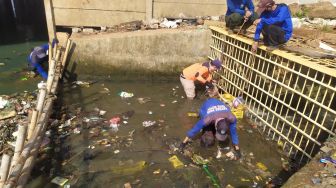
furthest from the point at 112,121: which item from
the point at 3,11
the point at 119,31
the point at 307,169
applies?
the point at 3,11

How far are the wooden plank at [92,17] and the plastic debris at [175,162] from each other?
5.44 meters

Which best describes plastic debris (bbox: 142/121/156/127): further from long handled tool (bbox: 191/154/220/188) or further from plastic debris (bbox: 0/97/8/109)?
plastic debris (bbox: 0/97/8/109)

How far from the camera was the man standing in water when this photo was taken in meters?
4.73

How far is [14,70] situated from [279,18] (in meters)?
7.64

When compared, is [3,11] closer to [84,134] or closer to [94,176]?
[84,134]

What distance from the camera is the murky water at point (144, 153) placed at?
4.61 meters

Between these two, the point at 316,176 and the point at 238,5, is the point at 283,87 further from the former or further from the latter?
the point at 316,176

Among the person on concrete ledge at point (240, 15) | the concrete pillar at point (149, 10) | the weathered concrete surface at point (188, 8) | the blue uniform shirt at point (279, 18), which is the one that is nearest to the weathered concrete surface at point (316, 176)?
the blue uniform shirt at point (279, 18)

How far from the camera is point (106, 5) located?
885 cm

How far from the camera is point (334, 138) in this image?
13.4 feet

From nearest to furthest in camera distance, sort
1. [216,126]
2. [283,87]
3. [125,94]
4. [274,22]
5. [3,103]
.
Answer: [216,126] < [274,22] < [283,87] < [3,103] < [125,94]

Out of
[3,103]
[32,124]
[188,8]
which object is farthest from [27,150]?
[188,8]

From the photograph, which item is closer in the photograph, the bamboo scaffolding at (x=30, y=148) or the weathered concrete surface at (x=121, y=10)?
the bamboo scaffolding at (x=30, y=148)

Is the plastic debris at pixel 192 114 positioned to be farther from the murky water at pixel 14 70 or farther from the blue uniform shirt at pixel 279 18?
the murky water at pixel 14 70
